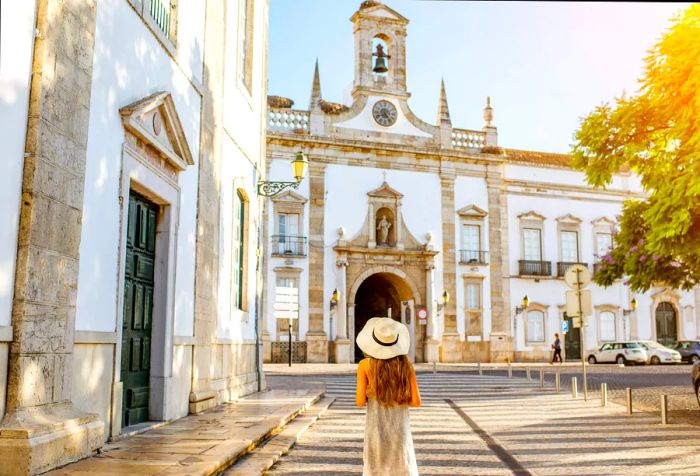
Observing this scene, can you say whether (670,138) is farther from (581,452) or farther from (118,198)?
(118,198)

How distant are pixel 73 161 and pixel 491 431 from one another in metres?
6.20

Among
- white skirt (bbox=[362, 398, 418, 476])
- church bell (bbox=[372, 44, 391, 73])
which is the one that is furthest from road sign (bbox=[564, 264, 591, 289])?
church bell (bbox=[372, 44, 391, 73])

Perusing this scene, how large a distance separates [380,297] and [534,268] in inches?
293

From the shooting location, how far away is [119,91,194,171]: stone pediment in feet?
25.4

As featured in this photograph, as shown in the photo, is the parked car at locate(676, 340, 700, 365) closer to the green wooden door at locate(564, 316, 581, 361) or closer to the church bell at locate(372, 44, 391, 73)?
the green wooden door at locate(564, 316, 581, 361)

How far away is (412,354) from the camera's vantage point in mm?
33094

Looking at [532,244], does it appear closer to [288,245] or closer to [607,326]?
[607,326]

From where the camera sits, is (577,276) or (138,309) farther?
(577,276)

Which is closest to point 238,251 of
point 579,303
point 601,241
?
point 579,303

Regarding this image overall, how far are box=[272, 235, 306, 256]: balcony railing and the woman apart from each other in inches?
1008

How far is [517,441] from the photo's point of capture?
8734 mm

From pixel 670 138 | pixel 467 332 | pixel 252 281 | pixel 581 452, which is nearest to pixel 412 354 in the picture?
pixel 467 332

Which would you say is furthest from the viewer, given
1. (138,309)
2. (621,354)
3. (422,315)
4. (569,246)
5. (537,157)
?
(537,157)

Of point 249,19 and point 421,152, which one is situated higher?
point 421,152
